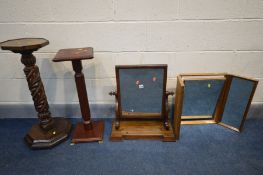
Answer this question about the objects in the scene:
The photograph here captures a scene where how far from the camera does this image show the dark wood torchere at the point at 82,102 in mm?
1217

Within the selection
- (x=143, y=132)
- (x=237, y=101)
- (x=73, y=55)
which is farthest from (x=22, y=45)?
(x=237, y=101)

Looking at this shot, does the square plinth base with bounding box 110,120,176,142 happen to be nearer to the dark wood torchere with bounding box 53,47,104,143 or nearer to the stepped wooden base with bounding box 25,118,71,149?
the dark wood torchere with bounding box 53,47,104,143

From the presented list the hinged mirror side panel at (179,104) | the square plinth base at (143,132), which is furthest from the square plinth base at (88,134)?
the hinged mirror side panel at (179,104)

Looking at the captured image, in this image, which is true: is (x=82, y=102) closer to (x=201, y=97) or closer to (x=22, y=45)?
(x=22, y=45)

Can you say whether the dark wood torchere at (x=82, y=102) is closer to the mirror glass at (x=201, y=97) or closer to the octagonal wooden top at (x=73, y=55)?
the octagonal wooden top at (x=73, y=55)

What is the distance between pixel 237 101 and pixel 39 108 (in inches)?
58.6

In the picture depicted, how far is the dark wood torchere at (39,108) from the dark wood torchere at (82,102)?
111 mm

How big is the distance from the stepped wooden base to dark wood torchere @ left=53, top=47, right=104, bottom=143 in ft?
0.30

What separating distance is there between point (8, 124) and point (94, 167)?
0.98m

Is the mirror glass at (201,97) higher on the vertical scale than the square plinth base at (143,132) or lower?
higher

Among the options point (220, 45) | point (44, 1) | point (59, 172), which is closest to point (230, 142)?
point (220, 45)

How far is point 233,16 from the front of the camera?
139cm

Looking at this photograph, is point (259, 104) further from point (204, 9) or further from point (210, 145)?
point (204, 9)

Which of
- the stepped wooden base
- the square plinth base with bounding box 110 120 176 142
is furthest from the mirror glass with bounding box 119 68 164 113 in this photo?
the stepped wooden base
